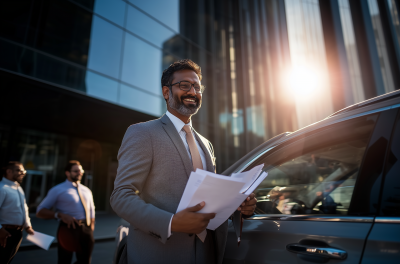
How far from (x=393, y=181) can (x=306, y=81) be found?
15004 millimetres

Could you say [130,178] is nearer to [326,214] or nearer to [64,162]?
[326,214]

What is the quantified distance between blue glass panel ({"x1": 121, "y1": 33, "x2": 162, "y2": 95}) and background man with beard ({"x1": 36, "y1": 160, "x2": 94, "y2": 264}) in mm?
6853

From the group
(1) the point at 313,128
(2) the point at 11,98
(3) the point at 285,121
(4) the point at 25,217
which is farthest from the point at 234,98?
(1) the point at 313,128

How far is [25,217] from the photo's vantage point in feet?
12.6

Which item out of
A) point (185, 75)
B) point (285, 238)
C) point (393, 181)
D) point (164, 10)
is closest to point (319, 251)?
point (285, 238)

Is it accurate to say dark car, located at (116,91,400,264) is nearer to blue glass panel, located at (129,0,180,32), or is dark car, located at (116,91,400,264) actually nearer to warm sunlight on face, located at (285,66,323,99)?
warm sunlight on face, located at (285,66,323,99)

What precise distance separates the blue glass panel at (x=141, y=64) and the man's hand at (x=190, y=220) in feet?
32.9

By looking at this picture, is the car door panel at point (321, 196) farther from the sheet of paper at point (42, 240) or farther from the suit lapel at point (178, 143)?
the sheet of paper at point (42, 240)

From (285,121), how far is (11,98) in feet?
54.1

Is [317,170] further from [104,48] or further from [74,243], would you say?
[104,48]

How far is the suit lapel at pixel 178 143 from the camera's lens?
1.40 meters

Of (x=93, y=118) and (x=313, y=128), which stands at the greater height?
(x=93, y=118)

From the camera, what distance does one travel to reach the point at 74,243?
3891 mm

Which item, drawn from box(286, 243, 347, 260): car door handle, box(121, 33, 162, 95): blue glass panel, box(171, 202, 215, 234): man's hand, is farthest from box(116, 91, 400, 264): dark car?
box(121, 33, 162, 95): blue glass panel
